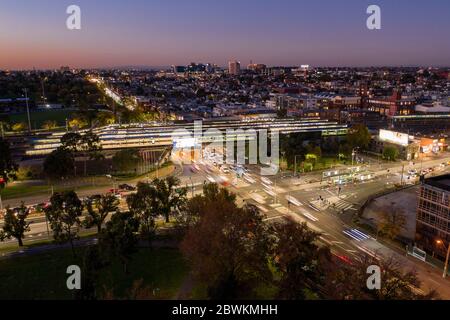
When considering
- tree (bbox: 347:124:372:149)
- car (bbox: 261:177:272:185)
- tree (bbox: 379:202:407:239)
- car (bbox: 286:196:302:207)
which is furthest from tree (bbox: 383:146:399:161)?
tree (bbox: 379:202:407:239)

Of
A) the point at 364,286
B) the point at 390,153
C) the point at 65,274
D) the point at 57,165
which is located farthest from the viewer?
the point at 390,153

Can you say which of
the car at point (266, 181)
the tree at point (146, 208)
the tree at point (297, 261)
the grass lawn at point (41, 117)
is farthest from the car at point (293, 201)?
the grass lawn at point (41, 117)

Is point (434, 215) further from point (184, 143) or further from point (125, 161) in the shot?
point (184, 143)

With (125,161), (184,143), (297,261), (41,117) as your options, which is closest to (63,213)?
A: (297,261)

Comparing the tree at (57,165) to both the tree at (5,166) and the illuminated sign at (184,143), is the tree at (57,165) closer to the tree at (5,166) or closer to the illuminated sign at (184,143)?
the tree at (5,166)

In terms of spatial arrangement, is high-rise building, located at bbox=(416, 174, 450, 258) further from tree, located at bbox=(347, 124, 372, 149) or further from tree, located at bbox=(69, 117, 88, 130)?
tree, located at bbox=(69, 117, 88, 130)
